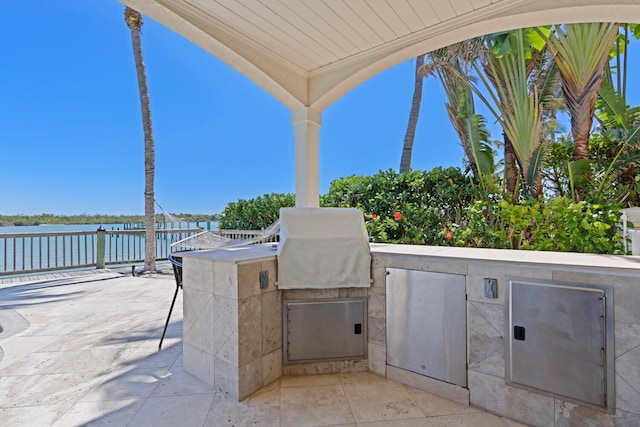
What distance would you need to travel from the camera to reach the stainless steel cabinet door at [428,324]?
2.04 meters

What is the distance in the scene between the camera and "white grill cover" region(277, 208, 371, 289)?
233cm

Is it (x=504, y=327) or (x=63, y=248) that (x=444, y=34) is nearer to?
(x=504, y=327)

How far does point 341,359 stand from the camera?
245 cm

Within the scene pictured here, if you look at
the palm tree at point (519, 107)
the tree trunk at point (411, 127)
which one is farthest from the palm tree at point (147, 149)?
the palm tree at point (519, 107)

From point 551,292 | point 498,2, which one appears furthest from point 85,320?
point 498,2

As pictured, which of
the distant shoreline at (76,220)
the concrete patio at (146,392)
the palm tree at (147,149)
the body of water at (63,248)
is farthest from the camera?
the distant shoreline at (76,220)

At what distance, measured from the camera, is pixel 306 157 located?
12.0 feet

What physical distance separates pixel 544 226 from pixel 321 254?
2701 millimetres

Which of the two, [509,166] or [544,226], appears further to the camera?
[509,166]

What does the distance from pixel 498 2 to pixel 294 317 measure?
2.89 meters

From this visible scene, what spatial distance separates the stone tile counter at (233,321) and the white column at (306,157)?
1.35m

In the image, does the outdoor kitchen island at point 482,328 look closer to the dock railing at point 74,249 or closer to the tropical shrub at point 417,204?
the tropical shrub at point 417,204

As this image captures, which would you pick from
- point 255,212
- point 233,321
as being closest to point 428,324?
point 233,321

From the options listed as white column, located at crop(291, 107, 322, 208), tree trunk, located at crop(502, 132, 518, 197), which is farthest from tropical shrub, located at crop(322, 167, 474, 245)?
white column, located at crop(291, 107, 322, 208)
